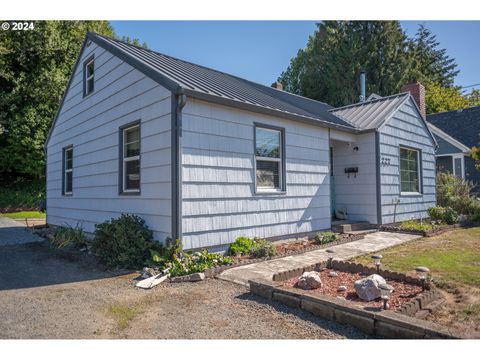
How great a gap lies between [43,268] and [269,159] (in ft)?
16.1

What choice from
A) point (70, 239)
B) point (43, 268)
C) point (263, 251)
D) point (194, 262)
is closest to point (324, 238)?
point (263, 251)

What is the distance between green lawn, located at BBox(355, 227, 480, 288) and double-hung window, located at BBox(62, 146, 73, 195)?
29.1ft

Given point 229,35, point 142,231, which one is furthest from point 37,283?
point 229,35

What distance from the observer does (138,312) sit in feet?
12.9

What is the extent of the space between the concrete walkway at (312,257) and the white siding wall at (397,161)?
5.10 ft

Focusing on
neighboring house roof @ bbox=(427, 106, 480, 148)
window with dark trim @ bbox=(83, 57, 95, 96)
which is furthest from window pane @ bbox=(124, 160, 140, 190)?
neighboring house roof @ bbox=(427, 106, 480, 148)

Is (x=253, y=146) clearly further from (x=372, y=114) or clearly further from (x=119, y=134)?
(x=372, y=114)

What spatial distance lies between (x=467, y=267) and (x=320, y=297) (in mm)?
3211

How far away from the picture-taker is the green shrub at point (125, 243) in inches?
239

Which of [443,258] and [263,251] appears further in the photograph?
[263,251]

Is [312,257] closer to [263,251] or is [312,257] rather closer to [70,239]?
[263,251]

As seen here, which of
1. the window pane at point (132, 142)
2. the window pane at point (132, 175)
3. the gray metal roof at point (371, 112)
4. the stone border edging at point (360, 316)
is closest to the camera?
the stone border edging at point (360, 316)

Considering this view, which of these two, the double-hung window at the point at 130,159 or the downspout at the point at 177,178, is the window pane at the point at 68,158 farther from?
the downspout at the point at 177,178

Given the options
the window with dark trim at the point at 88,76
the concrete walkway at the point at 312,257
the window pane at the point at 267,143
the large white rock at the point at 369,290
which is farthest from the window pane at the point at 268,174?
the window with dark trim at the point at 88,76
